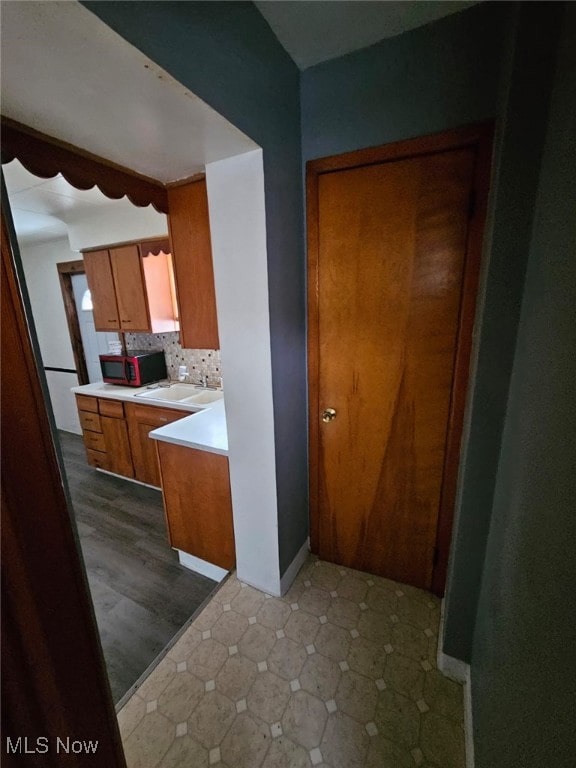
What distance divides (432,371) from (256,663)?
4.87 feet

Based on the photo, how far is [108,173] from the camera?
120cm

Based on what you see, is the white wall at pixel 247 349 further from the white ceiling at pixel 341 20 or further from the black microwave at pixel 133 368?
the black microwave at pixel 133 368

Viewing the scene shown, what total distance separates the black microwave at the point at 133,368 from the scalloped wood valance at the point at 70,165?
190 cm

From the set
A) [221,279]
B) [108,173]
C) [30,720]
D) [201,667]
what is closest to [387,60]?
[221,279]

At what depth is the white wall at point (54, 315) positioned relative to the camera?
3.80 meters

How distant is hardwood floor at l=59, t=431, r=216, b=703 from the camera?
152 centimetres

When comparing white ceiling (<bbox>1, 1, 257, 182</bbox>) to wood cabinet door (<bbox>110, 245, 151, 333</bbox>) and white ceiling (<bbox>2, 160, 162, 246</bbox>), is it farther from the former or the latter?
wood cabinet door (<bbox>110, 245, 151, 333</bbox>)

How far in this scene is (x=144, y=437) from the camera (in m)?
2.76

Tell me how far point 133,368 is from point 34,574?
2.70 metres

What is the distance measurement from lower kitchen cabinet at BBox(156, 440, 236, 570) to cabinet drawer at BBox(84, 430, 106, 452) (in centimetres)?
160

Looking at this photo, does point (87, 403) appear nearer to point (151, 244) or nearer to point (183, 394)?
point (183, 394)

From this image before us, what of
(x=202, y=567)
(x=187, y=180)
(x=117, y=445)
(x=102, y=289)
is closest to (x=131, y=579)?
(x=202, y=567)

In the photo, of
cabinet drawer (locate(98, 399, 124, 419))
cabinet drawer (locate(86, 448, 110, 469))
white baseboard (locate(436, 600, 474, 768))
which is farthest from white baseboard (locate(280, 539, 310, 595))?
cabinet drawer (locate(86, 448, 110, 469))

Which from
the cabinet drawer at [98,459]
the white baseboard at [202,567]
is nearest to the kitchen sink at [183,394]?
the cabinet drawer at [98,459]
